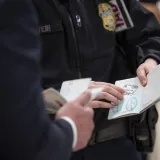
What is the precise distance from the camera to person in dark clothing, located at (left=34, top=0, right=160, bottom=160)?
114 centimetres

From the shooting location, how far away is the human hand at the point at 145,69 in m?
1.14

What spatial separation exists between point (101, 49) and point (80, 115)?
19.7 inches

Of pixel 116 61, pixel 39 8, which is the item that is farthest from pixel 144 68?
pixel 39 8

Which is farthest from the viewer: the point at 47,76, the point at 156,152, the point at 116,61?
the point at 156,152

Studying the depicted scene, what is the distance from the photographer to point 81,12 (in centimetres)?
116

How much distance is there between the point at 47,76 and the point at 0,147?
51 centimetres

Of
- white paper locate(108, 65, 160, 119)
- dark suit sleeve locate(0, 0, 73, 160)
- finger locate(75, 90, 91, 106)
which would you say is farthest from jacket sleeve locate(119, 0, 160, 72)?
dark suit sleeve locate(0, 0, 73, 160)

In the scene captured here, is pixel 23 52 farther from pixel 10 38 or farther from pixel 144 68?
pixel 144 68

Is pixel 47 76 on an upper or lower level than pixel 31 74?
lower

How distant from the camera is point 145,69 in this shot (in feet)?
3.89

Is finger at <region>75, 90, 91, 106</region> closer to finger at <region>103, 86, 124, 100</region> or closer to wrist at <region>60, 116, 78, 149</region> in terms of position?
wrist at <region>60, 116, 78, 149</region>

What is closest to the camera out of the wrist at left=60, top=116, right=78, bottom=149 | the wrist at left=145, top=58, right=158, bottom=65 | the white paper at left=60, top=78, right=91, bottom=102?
the wrist at left=60, top=116, right=78, bottom=149

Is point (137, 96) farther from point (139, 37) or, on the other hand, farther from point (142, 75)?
point (139, 37)

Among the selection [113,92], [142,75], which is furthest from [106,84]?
[142,75]
